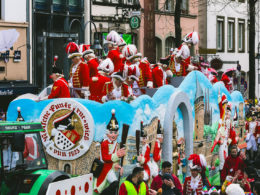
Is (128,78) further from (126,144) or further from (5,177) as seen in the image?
(5,177)

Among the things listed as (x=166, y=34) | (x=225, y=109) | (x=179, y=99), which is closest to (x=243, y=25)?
(x=166, y=34)

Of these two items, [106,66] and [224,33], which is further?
[224,33]

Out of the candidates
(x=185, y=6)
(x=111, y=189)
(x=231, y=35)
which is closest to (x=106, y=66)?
(x=111, y=189)

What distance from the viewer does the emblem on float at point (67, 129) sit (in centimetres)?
1336

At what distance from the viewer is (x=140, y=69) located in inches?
661

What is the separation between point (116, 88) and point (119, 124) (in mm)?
979

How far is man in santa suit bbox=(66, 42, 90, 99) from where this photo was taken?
1447 cm

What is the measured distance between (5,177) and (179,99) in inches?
278

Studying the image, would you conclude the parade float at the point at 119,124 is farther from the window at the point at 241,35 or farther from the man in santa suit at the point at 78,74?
the window at the point at 241,35

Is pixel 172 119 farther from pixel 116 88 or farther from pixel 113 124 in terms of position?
pixel 113 124

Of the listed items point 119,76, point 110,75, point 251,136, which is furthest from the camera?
point 251,136

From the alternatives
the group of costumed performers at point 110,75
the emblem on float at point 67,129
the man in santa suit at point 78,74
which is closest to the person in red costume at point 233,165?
the group of costumed performers at point 110,75

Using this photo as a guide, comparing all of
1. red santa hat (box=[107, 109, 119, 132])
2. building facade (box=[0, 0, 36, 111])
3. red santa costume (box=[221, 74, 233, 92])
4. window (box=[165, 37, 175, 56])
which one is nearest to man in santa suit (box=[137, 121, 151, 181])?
red santa hat (box=[107, 109, 119, 132])

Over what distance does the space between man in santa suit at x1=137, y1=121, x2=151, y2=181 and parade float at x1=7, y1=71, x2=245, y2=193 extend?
0.27 feet
